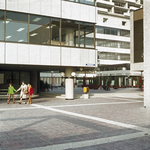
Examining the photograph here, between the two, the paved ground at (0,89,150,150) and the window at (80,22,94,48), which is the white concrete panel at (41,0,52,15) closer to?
the window at (80,22,94,48)

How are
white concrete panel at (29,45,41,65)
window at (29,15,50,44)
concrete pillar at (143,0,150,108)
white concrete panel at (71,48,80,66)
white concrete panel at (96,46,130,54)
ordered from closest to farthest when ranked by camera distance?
concrete pillar at (143,0,150,108), white concrete panel at (29,45,41,65), window at (29,15,50,44), white concrete panel at (71,48,80,66), white concrete panel at (96,46,130,54)

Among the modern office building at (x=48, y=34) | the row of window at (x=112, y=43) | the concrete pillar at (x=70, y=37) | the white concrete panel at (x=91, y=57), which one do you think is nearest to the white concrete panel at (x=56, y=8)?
the modern office building at (x=48, y=34)

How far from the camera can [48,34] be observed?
787 inches

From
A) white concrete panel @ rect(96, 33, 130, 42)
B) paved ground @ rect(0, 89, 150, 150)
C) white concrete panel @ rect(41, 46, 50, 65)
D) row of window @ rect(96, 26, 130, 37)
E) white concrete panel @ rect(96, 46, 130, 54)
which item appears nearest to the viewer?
paved ground @ rect(0, 89, 150, 150)

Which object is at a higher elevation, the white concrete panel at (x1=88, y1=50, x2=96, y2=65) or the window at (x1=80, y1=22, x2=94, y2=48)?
the window at (x1=80, y1=22, x2=94, y2=48)

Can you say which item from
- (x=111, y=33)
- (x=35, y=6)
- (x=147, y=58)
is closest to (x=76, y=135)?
(x=147, y=58)

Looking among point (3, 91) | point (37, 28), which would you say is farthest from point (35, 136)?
point (3, 91)

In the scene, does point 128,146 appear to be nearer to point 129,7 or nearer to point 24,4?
point 24,4

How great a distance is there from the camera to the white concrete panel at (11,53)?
59.2ft

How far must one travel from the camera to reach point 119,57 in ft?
237

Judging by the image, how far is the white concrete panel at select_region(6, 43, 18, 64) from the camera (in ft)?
59.2

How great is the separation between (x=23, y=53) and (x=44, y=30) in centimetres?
279

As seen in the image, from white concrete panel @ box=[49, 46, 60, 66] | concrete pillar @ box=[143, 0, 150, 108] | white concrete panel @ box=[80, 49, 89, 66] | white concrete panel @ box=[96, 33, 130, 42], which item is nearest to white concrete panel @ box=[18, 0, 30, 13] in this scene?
white concrete panel @ box=[49, 46, 60, 66]

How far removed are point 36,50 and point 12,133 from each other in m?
12.1
